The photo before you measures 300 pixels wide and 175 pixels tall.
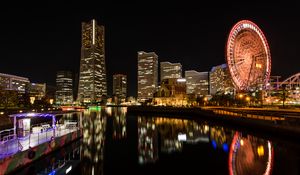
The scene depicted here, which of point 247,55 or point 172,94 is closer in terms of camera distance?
point 247,55

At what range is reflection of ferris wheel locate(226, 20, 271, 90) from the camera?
73.6 m

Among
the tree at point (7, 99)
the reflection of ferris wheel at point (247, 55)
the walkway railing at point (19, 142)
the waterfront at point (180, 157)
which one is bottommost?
the waterfront at point (180, 157)

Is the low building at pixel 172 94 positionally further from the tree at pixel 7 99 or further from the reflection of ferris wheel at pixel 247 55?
the tree at pixel 7 99

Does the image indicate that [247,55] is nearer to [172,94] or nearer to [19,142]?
[19,142]

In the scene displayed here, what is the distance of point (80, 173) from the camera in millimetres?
21422

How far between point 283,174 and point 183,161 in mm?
9081

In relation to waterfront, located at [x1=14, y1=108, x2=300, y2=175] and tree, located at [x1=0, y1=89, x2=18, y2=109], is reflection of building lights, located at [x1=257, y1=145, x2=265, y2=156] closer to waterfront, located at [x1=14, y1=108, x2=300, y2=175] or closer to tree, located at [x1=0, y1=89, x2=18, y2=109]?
waterfront, located at [x1=14, y1=108, x2=300, y2=175]

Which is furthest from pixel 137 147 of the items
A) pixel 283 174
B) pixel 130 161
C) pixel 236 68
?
pixel 236 68

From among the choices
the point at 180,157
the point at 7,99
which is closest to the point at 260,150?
the point at 180,157

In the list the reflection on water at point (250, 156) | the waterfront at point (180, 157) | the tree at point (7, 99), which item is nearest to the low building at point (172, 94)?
the tree at point (7, 99)

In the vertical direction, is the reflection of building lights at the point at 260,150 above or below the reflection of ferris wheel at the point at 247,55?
below

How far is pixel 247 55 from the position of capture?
7906 centimetres

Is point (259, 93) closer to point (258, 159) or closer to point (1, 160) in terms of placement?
point (258, 159)

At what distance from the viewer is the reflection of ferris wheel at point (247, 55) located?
73.6 metres
